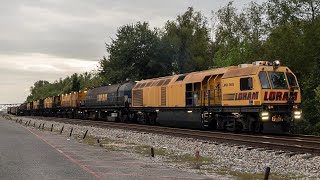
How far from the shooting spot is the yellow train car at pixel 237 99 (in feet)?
76.1

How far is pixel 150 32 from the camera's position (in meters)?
67.4

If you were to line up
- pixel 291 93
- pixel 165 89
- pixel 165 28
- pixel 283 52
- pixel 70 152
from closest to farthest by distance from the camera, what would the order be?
pixel 70 152, pixel 291 93, pixel 165 89, pixel 283 52, pixel 165 28

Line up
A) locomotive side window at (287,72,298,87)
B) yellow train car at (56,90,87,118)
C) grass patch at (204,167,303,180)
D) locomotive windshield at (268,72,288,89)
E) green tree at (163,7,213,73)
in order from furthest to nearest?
green tree at (163,7,213,73), yellow train car at (56,90,87,118), locomotive side window at (287,72,298,87), locomotive windshield at (268,72,288,89), grass patch at (204,167,303,180)

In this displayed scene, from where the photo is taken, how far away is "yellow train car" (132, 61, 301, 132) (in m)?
23.2

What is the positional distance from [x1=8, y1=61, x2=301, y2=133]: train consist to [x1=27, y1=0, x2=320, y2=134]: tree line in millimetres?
7264

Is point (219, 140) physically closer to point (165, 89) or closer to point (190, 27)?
point (165, 89)

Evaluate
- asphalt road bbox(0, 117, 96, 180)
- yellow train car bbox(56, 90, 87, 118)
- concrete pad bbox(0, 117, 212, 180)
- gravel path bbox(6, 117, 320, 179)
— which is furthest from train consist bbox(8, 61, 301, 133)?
yellow train car bbox(56, 90, 87, 118)

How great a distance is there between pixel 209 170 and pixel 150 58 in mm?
52444

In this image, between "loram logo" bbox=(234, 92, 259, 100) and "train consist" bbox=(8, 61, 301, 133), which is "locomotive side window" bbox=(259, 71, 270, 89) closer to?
"train consist" bbox=(8, 61, 301, 133)

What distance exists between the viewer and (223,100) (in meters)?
26.0

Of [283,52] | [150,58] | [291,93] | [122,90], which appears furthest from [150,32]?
[291,93]

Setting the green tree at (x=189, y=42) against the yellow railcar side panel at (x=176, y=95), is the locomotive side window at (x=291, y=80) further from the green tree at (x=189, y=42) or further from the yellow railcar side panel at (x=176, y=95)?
the green tree at (x=189, y=42)

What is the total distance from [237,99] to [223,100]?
1.41 meters

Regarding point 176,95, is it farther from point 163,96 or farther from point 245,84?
point 245,84
